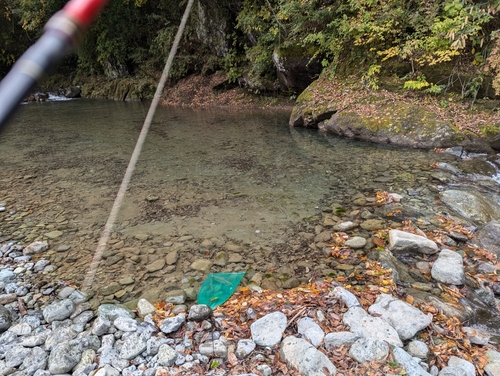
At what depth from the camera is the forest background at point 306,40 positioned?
24.6 ft

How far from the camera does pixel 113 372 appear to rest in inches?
85.8

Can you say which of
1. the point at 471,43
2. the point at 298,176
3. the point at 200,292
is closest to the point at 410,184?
the point at 298,176

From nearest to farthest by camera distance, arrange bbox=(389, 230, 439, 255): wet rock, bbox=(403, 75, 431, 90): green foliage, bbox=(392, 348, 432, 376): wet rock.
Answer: bbox=(392, 348, 432, 376): wet rock, bbox=(389, 230, 439, 255): wet rock, bbox=(403, 75, 431, 90): green foliage

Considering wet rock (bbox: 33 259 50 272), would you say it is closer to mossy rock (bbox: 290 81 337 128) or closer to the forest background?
mossy rock (bbox: 290 81 337 128)

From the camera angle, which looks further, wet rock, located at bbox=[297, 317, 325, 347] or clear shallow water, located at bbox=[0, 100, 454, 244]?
clear shallow water, located at bbox=[0, 100, 454, 244]

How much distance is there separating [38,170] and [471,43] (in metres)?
10.6

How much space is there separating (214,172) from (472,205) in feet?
14.4

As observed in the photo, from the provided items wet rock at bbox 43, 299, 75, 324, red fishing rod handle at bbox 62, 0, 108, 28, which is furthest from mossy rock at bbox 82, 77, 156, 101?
red fishing rod handle at bbox 62, 0, 108, 28

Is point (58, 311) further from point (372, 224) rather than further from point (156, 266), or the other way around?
point (372, 224)

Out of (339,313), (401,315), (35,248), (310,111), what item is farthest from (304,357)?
(310,111)

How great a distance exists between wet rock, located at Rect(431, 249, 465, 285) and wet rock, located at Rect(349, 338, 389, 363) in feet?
4.44

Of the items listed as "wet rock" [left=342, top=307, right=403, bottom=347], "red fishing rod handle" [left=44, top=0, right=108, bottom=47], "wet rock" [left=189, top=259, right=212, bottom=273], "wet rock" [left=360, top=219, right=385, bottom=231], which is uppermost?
"red fishing rod handle" [left=44, top=0, right=108, bottom=47]

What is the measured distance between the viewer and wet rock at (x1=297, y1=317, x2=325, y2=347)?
7.77 ft

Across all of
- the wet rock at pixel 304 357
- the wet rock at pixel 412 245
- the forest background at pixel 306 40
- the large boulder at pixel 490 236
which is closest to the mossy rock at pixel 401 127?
the forest background at pixel 306 40
